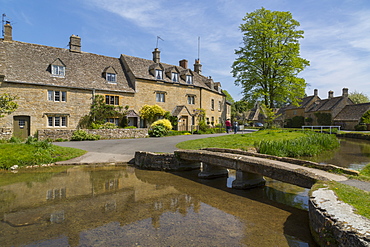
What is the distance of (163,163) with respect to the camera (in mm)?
12781

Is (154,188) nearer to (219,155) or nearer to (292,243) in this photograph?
(219,155)

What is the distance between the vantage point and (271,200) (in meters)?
8.07

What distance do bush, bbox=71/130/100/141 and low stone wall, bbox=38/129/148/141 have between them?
371 millimetres

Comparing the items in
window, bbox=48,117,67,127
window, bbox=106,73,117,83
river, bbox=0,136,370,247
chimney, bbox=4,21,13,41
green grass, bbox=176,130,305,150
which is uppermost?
chimney, bbox=4,21,13,41

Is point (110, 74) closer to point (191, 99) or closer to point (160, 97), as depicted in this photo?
point (160, 97)

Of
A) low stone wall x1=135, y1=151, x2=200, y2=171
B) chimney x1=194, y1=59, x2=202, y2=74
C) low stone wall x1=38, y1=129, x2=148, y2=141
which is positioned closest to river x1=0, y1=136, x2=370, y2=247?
→ low stone wall x1=135, y1=151, x2=200, y2=171

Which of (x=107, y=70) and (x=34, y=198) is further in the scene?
(x=107, y=70)

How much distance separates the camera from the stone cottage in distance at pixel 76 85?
23.6 metres

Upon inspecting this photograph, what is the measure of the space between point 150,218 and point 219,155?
4.47 metres

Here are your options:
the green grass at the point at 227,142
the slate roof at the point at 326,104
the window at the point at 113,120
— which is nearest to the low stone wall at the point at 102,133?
the window at the point at 113,120

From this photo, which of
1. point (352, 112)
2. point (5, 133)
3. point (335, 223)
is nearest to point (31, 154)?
point (5, 133)

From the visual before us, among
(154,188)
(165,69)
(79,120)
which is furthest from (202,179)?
(165,69)

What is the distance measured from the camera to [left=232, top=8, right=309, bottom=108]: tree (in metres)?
30.9

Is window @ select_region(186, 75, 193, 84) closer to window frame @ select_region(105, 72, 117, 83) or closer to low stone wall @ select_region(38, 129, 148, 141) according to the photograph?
window frame @ select_region(105, 72, 117, 83)
